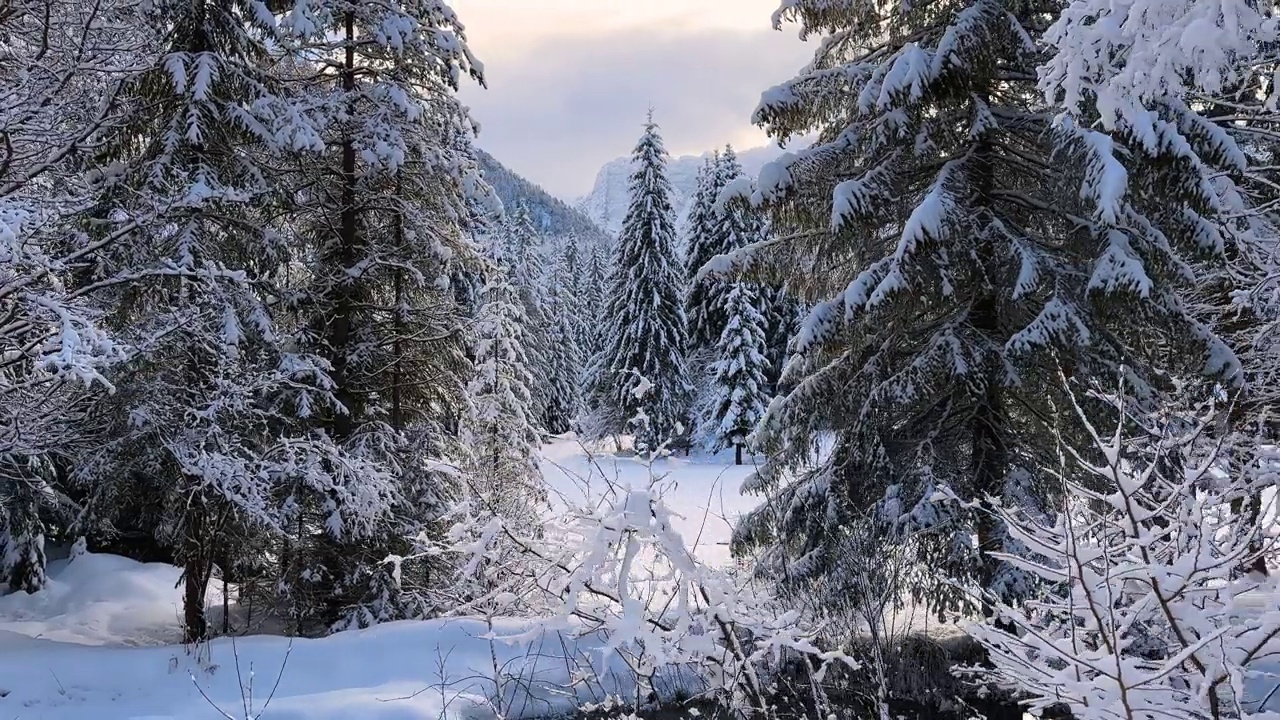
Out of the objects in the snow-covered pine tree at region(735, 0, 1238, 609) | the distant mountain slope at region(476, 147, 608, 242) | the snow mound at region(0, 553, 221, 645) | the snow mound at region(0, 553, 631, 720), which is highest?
the distant mountain slope at region(476, 147, 608, 242)

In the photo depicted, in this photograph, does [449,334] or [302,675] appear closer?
[302,675]

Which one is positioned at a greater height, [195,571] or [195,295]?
[195,295]

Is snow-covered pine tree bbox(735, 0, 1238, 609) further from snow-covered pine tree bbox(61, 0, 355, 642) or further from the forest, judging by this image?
snow-covered pine tree bbox(61, 0, 355, 642)

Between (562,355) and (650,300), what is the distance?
38.4 ft

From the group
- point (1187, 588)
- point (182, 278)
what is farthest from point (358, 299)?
point (1187, 588)

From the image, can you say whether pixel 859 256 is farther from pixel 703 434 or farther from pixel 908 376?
pixel 703 434

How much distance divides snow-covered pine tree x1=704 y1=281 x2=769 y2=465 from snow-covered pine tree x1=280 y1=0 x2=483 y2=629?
60.0 feet

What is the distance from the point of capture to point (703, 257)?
28766 millimetres

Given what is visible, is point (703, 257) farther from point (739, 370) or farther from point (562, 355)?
point (562, 355)

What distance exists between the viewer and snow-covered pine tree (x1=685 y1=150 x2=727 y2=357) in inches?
1129

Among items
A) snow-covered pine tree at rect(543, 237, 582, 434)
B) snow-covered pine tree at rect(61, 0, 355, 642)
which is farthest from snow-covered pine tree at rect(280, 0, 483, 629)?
snow-covered pine tree at rect(543, 237, 582, 434)

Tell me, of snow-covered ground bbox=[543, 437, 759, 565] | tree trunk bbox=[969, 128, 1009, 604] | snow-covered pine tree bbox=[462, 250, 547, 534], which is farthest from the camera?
snow-covered ground bbox=[543, 437, 759, 565]

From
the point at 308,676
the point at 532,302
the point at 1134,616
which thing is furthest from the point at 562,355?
the point at 1134,616

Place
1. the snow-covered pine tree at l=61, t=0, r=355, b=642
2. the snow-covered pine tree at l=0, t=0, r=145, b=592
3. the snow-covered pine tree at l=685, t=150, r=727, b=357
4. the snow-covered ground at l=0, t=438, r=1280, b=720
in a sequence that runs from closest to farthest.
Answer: the snow-covered pine tree at l=0, t=0, r=145, b=592, the snow-covered ground at l=0, t=438, r=1280, b=720, the snow-covered pine tree at l=61, t=0, r=355, b=642, the snow-covered pine tree at l=685, t=150, r=727, b=357
